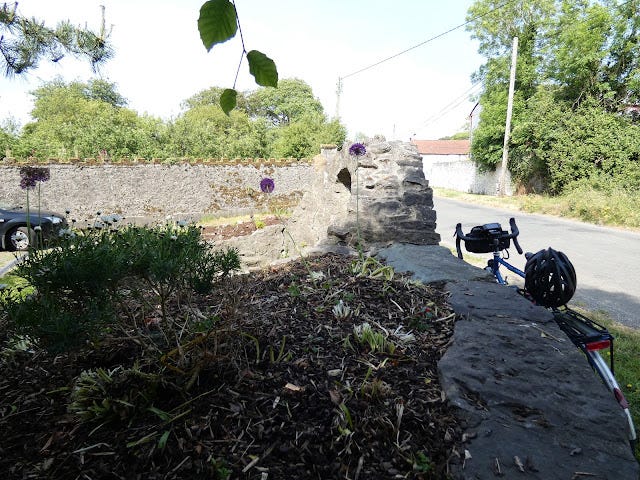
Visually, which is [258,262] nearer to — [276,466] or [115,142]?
[276,466]

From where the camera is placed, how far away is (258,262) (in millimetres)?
7238

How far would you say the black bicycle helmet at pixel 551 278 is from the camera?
2.41 meters

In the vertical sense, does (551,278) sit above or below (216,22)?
below

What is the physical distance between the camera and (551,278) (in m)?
2.47

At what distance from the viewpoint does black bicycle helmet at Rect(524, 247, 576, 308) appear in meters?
2.41

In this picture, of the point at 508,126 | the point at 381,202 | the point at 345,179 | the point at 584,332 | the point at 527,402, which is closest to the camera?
the point at 527,402

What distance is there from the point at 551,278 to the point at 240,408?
6.52ft

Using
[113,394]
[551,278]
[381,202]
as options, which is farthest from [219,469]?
[381,202]

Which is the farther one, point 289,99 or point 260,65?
point 289,99

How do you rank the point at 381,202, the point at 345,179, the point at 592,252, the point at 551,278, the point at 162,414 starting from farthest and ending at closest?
the point at 592,252 < the point at 345,179 < the point at 381,202 < the point at 551,278 < the point at 162,414

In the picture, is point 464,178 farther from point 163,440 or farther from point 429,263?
point 163,440

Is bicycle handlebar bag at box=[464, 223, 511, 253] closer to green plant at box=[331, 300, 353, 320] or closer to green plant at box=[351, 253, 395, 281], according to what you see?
green plant at box=[351, 253, 395, 281]

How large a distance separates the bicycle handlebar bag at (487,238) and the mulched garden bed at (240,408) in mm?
1014

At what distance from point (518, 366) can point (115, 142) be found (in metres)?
17.3
